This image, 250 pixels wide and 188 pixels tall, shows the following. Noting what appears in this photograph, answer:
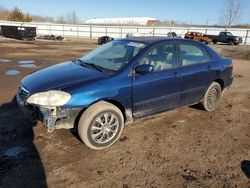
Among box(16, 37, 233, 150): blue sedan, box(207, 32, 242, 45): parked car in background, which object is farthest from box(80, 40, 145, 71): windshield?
box(207, 32, 242, 45): parked car in background

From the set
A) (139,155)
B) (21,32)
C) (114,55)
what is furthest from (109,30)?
(139,155)

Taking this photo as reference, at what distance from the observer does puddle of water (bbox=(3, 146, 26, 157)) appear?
4020mm

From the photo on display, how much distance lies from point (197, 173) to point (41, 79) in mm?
2683

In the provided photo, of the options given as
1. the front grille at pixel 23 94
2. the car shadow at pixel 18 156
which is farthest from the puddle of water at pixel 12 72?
the front grille at pixel 23 94

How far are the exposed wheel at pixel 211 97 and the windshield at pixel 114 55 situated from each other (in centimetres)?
196

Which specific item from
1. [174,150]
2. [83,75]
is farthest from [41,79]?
A: [174,150]

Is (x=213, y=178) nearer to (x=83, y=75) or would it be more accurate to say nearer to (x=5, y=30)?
(x=83, y=75)

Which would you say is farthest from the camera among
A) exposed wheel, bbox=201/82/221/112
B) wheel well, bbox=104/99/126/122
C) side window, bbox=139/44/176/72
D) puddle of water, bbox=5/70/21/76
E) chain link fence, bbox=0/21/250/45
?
chain link fence, bbox=0/21/250/45

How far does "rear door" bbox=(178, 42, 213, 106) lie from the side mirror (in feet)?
3.04

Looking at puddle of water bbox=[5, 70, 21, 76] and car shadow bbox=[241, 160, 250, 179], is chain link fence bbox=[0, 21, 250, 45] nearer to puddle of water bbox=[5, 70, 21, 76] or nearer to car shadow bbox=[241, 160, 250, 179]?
puddle of water bbox=[5, 70, 21, 76]

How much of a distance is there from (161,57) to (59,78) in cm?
180

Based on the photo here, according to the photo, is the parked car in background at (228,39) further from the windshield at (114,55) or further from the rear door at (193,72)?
the windshield at (114,55)

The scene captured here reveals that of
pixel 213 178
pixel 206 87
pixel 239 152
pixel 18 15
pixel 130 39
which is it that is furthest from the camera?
pixel 18 15

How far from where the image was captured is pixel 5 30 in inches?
1553
